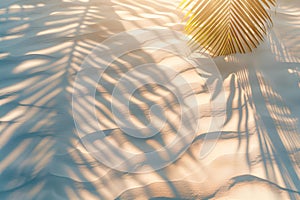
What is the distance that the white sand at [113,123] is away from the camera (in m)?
1.95

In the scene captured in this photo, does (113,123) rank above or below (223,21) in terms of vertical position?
below

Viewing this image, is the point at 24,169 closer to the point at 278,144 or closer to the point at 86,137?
the point at 86,137

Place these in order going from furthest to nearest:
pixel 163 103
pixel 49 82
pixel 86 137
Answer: pixel 49 82
pixel 163 103
pixel 86 137

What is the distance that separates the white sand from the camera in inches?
76.9

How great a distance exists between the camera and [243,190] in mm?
1899

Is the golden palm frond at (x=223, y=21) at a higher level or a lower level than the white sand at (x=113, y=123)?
higher

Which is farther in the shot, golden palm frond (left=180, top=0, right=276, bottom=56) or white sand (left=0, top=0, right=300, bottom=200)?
golden palm frond (left=180, top=0, right=276, bottom=56)

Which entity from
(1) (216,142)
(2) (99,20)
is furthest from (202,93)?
(2) (99,20)

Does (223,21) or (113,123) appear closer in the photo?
(113,123)

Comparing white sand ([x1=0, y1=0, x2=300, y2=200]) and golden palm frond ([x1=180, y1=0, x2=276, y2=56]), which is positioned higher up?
golden palm frond ([x1=180, y1=0, x2=276, y2=56])

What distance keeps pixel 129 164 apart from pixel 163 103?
479mm

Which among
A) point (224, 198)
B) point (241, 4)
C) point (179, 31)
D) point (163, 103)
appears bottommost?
point (224, 198)

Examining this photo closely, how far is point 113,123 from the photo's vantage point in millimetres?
2316

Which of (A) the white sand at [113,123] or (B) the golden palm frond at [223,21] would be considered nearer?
(A) the white sand at [113,123]
